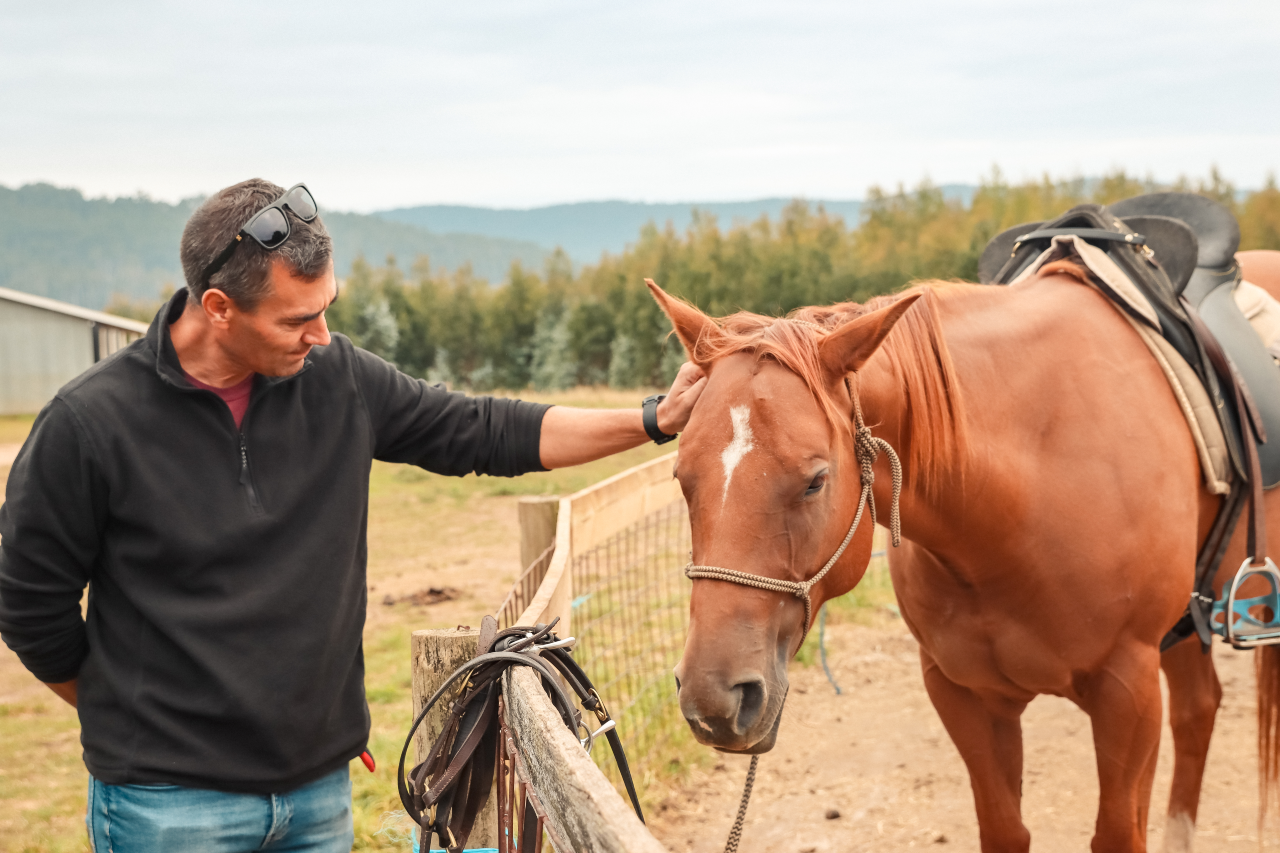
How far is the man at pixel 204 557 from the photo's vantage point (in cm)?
162

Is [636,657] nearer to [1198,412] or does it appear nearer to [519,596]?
[519,596]

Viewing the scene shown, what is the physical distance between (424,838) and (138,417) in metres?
0.90

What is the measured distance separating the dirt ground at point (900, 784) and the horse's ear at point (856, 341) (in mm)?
2224

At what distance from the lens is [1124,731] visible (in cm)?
230

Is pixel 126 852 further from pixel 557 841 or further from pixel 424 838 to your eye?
pixel 557 841

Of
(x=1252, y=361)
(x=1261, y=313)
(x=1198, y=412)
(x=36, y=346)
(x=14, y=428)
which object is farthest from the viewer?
(x=36, y=346)

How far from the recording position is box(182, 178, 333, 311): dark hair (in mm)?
1651

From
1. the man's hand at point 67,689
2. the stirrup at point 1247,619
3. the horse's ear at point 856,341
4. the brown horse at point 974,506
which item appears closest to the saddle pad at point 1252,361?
the brown horse at point 974,506

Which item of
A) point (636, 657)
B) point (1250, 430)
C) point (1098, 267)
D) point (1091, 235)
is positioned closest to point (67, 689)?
point (1098, 267)

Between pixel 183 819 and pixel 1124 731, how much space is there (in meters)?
2.13

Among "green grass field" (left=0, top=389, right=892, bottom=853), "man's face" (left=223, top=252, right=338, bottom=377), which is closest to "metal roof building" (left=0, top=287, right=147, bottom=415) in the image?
"green grass field" (left=0, top=389, right=892, bottom=853)

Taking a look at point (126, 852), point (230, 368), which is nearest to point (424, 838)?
point (126, 852)

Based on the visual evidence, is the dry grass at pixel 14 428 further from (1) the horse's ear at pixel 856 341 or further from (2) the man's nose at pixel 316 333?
(1) the horse's ear at pixel 856 341

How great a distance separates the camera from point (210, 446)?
5.54 feet
